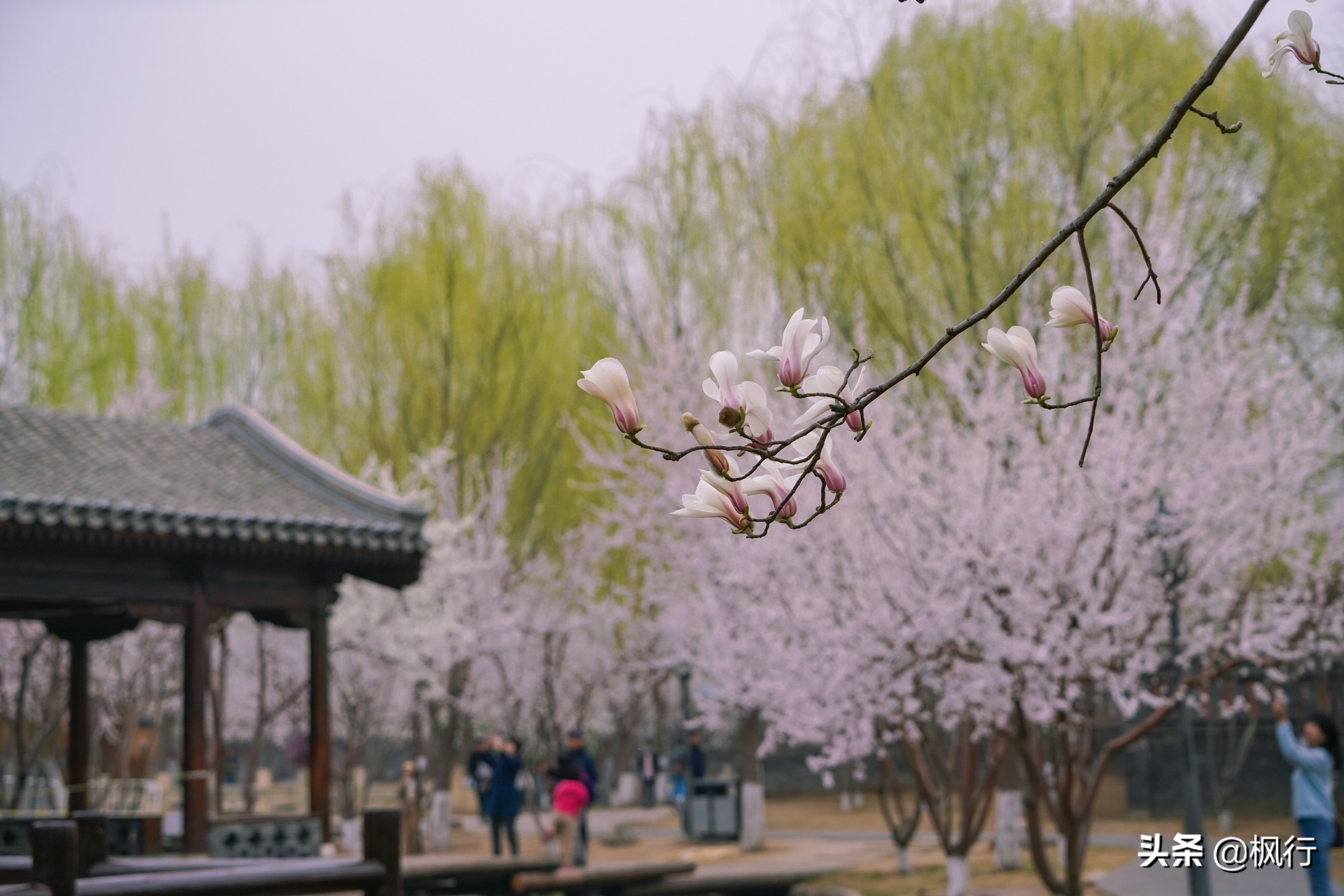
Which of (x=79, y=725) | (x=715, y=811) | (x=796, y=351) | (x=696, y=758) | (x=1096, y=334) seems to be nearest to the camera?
(x=1096, y=334)

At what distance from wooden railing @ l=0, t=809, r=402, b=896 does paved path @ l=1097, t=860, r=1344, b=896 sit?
711 centimetres

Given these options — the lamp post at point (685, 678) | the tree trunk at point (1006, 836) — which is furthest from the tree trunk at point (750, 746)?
the tree trunk at point (1006, 836)

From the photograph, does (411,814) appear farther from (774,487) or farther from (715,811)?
(774,487)

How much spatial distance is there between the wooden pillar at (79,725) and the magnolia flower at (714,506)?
1027cm

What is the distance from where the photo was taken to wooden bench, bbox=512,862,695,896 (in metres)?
14.9

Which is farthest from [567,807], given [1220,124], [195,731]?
[1220,124]

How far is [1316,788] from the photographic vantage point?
8727mm

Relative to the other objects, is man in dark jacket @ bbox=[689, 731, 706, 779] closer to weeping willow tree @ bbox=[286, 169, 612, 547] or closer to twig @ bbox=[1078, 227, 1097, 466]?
weeping willow tree @ bbox=[286, 169, 612, 547]

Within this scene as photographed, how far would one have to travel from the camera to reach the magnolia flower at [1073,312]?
2.33m

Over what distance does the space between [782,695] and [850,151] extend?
6.86 meters

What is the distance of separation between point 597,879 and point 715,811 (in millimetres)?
5535

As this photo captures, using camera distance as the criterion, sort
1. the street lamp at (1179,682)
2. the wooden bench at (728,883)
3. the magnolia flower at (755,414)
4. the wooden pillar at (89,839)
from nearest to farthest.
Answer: the magnolia flower at (755,414), the wooden pillar at (89,839), the street lamp at (1179,682), the wooden bench at (728,883)

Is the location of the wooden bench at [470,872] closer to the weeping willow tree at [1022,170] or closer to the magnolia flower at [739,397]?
the weeping willow tree at [1022,170]

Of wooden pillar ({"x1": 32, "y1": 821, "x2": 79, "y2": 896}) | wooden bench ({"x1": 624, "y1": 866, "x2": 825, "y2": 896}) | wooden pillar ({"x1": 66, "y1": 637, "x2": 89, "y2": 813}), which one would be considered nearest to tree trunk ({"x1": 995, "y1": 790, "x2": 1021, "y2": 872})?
wooden bench ({"x1": 624, "y1": 866, "x2": 825, "y2": 896})
